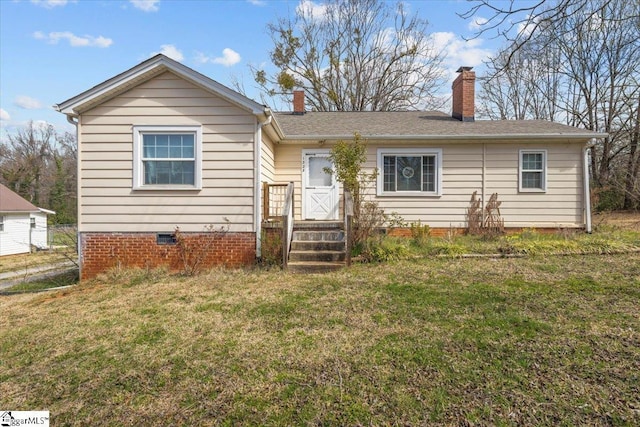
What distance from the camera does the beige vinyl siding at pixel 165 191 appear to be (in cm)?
730

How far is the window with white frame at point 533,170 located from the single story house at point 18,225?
83.8ft

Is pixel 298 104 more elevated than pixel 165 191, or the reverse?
pixel 298 104

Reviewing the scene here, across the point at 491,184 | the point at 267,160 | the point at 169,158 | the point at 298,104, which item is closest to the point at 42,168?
the point at 298,104

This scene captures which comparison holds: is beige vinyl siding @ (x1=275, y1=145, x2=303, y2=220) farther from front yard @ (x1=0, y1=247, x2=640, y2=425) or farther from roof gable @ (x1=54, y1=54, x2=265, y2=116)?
front yard @ (x1=0, y1=247, x2=640, y2=425)

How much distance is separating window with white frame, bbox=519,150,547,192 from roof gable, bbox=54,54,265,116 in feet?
26.2

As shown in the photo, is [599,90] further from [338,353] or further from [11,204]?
[11,204]

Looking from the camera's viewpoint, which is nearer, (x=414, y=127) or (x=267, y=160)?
(x=267, y=160)

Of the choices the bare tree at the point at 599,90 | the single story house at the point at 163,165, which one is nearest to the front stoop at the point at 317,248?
the single story house at the point at 163,165

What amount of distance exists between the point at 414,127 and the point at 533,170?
375 cm

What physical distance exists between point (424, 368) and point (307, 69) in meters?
22.3

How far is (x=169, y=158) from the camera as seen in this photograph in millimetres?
7434

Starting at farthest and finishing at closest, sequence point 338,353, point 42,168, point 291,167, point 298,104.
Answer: point 42,168 < point 298,104 < point 291,167 < point 338,353

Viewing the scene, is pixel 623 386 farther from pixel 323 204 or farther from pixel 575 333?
pixel 323 204

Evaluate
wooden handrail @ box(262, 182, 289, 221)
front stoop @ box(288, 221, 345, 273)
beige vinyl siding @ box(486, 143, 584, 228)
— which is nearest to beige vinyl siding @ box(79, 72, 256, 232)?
wooden handrail @ box(262, 182, 289, 221)
